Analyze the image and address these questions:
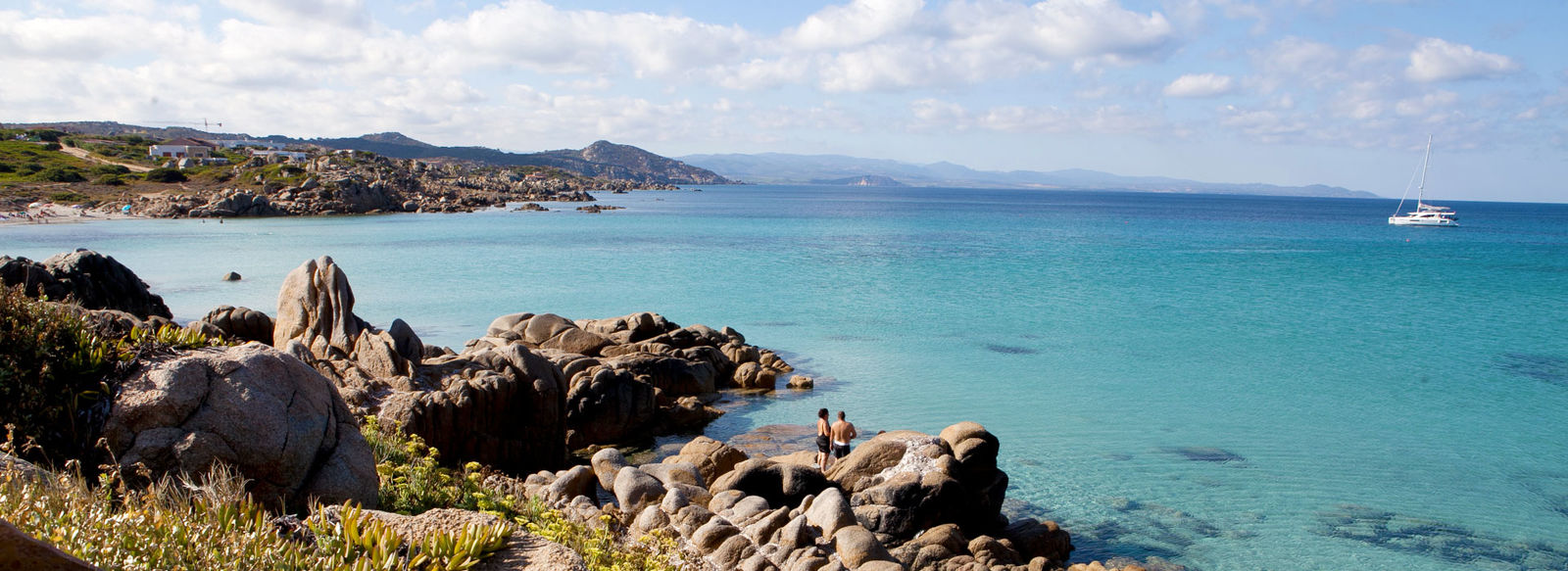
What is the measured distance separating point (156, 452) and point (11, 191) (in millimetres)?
101941

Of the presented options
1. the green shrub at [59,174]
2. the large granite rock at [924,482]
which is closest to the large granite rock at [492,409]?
the large granite rock at [924,482]

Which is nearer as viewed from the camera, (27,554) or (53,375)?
(27,554)

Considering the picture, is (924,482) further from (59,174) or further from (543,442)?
(59,174)

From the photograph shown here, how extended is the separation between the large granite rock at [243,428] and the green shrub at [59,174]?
111m

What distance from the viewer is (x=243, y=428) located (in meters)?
8.80

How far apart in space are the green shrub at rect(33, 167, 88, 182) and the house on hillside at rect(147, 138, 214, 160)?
2911cm

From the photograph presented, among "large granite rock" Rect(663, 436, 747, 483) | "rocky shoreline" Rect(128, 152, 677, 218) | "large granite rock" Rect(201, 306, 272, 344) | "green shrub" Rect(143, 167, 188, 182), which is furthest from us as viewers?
"green shrub" Rect(143, 167, 188, 182)

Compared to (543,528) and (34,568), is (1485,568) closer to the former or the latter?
(543,528)

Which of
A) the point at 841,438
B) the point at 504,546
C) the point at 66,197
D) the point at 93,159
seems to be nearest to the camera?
the point at 504,546

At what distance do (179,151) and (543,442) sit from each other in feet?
498

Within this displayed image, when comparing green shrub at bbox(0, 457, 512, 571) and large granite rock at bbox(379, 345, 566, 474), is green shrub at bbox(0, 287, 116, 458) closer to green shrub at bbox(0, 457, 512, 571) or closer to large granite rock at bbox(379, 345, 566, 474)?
green shrub at bbox(0, 457, 512, 571)

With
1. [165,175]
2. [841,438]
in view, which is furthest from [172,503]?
[165,175]

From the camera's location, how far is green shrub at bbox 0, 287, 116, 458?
8516 mm

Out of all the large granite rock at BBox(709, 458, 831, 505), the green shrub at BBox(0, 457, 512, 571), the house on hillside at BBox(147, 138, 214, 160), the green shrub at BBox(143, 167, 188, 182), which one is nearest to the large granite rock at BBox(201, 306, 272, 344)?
the large granite rock at BBox(709, 458, 831, 505)
